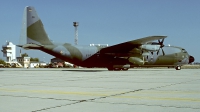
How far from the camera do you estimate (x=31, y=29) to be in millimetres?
34656

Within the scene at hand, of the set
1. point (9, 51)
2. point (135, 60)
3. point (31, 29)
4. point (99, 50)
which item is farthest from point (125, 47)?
point (9, 51)

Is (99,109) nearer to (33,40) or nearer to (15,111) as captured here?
(15,111)

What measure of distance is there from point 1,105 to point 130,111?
3.76 m

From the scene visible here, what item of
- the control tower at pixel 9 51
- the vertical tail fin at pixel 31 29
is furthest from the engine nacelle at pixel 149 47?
the control tower at pixel 9 51

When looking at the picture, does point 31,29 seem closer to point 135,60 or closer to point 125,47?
point 125,47

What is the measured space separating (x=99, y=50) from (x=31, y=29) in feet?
32.9

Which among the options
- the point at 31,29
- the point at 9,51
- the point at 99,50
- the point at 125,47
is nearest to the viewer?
the point at 31,29

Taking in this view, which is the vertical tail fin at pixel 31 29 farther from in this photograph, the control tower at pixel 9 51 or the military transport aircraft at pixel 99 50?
the control tower at pixel 9 51

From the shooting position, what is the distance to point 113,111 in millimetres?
6723

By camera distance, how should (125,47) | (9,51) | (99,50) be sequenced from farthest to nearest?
(9,51) → (99,50) → (125,47)

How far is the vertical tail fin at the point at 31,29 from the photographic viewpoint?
3431cm

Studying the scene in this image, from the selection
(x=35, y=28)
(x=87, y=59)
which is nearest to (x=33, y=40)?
(x=35, y=28)

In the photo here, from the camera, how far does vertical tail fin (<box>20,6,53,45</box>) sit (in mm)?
34312

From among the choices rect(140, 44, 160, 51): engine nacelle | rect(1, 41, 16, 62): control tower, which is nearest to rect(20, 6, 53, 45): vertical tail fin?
rect(140, 44, 160, 51): engine nacelle
